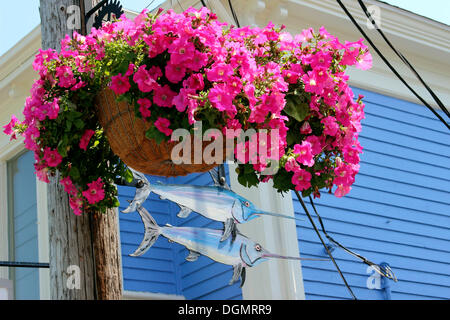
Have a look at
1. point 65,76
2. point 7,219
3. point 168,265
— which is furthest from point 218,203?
point 7,219

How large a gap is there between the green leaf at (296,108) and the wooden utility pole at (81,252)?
3.23 feet

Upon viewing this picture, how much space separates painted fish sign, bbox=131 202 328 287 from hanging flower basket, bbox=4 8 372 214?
5.95 ft

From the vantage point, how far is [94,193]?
11.3 ft

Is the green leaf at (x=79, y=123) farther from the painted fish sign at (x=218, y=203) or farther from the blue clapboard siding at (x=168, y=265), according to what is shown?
the blue clapboard siding at (x=168, y=265)

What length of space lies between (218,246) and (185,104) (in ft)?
9.50

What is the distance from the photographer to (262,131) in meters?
3.25

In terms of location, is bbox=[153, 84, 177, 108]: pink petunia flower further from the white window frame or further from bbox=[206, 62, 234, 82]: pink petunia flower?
the white window frame

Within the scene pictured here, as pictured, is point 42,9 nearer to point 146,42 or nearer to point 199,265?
point 146,42

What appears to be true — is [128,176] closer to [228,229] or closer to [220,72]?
[220,72]

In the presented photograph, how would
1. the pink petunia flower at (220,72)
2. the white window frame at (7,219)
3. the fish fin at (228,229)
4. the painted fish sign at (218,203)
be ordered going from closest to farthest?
1. the pink petunia flower at (220,72)
2. the painted fish sign at (218,203)
3. the fish fin at (228,229)
4. the white window frame at (7,219)

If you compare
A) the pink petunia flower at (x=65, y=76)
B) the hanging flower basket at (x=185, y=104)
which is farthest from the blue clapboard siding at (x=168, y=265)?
the pink petunia flower at (x=65, y=76)

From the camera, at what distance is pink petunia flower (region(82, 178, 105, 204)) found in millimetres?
3441

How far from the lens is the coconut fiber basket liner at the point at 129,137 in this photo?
3.29 m
